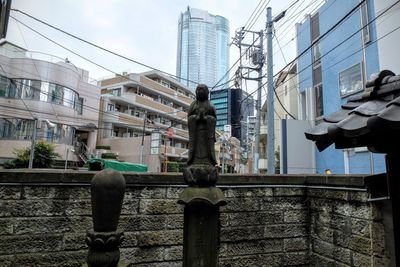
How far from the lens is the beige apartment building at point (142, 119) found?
32.9m

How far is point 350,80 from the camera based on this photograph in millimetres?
12289

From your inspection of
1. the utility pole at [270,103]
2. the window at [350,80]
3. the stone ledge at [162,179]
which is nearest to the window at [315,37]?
the window at [350,80]

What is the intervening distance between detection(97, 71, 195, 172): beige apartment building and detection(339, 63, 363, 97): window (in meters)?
20.0

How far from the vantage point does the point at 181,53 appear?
16.1 m

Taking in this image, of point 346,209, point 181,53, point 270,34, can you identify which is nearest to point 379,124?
point 346,209

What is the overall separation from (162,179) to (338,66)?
1239cm

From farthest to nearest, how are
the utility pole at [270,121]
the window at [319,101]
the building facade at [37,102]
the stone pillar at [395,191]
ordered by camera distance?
the building facade at [37,102], the window at [319,101], the utility pole at [270,121], the stone pillar at [395,191]

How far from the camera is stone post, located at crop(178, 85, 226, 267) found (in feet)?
9.23

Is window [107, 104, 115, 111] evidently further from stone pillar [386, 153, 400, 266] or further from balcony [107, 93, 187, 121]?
stone pillar [386, 153, 400, 266]

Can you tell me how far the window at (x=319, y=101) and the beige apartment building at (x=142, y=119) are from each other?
17602 mm

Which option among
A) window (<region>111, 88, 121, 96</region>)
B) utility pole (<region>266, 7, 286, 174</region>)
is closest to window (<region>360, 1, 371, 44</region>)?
utility pole (<region>266, 7, 286, 174</region>)

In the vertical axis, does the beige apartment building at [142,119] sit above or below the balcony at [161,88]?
below

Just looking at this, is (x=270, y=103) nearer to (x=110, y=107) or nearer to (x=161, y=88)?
(x=110, y=107)

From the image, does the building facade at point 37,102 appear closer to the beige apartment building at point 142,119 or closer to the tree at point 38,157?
the tree at point 38,157
